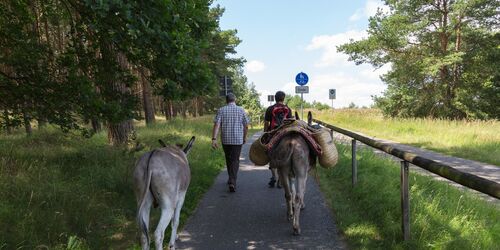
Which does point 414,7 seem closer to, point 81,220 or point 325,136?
point 325,136

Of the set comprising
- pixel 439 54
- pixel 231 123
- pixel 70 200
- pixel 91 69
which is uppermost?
pixel 439 54

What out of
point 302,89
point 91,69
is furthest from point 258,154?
point 302,89

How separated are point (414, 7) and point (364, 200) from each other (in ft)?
85.7

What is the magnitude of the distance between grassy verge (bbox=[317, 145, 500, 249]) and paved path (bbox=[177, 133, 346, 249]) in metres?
0.29

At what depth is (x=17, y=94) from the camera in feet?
25.3

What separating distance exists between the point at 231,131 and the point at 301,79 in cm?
1342

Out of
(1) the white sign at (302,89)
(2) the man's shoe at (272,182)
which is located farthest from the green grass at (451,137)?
(2) the man's shoe at (272,182)

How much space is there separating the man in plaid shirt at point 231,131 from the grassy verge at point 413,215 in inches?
76.1

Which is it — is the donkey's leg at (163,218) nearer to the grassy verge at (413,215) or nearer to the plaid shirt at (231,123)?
the grassy verge at (413,215)

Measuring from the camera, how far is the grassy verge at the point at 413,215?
15.8 feet

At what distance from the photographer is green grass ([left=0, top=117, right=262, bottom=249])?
4.82m

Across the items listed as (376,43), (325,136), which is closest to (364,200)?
(325,136)

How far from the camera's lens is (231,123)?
8461mm

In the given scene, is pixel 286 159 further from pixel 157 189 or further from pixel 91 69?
pixel 91 69
